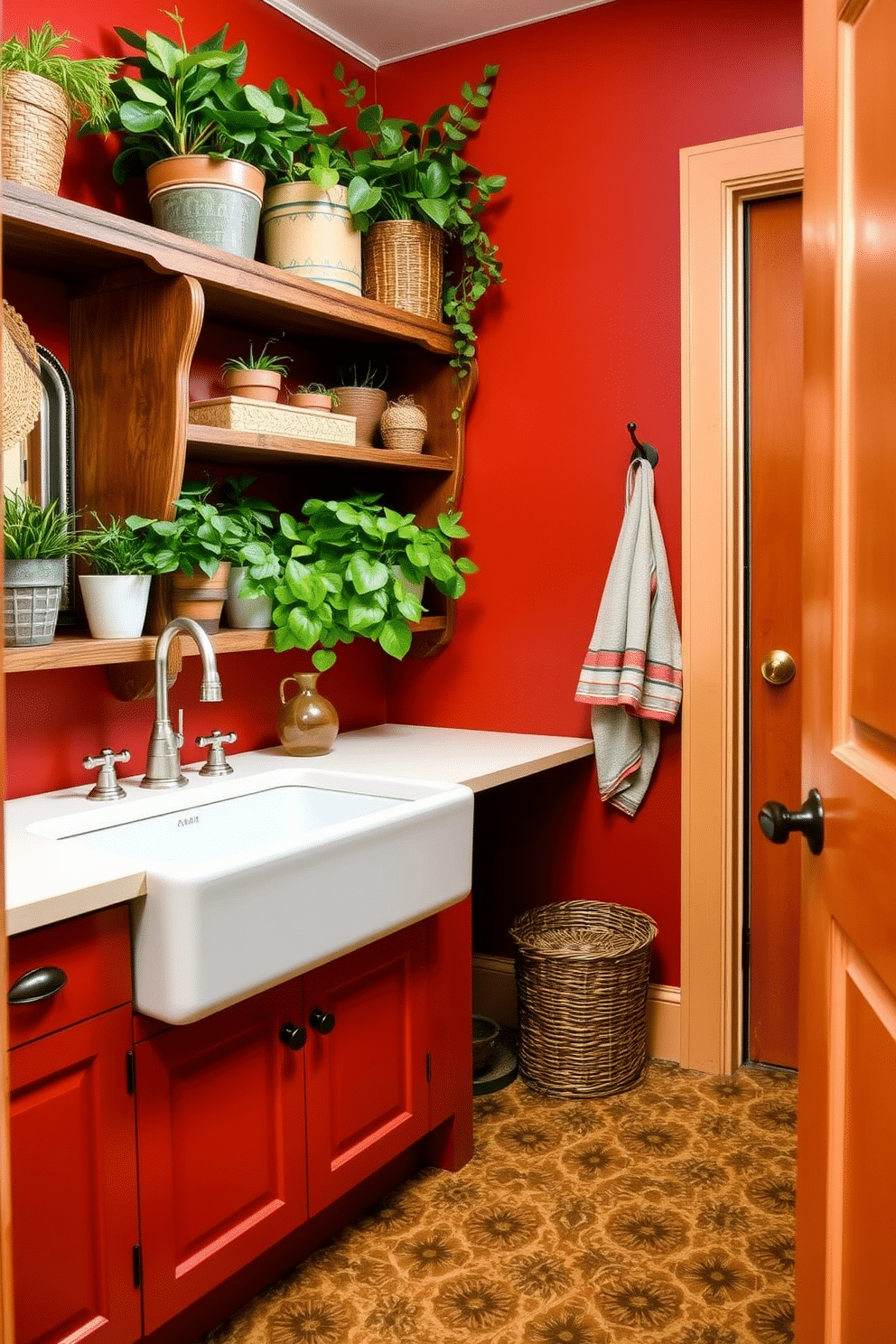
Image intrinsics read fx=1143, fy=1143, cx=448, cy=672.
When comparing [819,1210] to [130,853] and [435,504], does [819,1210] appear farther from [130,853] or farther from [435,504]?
[435,504]

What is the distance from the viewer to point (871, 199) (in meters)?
1.00

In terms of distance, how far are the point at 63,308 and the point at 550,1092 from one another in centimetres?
197

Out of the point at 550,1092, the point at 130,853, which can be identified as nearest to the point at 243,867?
the point at 130,853

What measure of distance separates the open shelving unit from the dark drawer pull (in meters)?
0.56

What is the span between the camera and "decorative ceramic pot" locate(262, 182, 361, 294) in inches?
95.3

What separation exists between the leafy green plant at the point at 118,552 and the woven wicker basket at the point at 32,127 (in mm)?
571

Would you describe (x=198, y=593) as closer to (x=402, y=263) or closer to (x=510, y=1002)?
(x=402, y=263)

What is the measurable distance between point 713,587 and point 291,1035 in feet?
4.66

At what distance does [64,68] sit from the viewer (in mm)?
1908

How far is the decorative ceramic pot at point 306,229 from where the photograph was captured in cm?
242

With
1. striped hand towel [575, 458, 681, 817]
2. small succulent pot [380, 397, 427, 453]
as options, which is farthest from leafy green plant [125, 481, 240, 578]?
striped hand towel [575, 458, 681, 817]

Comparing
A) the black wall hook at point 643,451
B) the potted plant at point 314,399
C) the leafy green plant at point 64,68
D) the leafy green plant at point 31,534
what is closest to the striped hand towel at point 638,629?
the black wall hook at point 643,451

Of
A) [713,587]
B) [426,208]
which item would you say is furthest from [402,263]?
[713,587]

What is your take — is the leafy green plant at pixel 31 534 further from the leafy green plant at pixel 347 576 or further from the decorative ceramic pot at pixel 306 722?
the decorative ceramic pot at pixel 306 722
